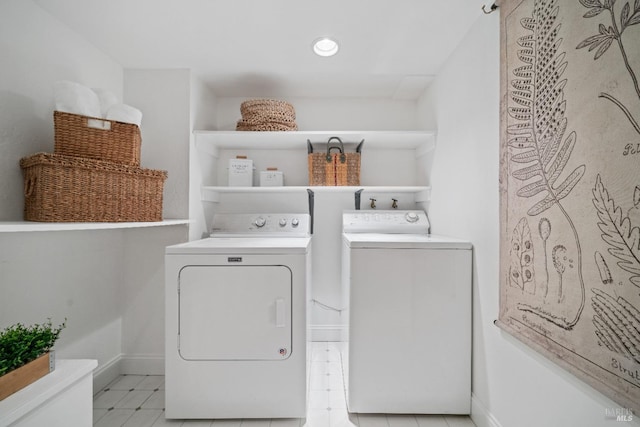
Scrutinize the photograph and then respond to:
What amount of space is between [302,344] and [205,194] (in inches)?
54.6

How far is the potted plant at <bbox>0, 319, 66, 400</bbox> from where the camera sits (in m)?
0.97

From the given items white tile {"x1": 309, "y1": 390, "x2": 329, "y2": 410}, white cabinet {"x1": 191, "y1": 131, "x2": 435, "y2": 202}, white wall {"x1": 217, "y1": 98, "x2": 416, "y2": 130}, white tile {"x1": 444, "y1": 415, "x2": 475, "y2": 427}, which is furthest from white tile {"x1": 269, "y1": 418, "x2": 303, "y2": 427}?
white wall {"x1": 217, "y1": 98, "x2": 416, "y2": 130}

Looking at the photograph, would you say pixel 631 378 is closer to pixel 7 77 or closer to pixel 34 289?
pixel 34 289

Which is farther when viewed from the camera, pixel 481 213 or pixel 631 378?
pixel 481 213

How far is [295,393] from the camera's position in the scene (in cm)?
162

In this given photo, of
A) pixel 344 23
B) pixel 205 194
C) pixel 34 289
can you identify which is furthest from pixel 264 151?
pixel 34 289

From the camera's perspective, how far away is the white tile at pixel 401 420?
162 centimetres

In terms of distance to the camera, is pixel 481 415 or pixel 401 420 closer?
pixel 481 415

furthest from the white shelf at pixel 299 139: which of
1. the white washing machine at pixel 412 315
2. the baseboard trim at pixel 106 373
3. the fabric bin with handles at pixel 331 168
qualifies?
the baseboard trim at pixel 106 373

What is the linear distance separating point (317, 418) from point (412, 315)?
794 millimetres

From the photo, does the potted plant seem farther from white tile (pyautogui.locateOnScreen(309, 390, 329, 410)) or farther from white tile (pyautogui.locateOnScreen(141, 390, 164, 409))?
white tile (pyautogui.locateOnScreen(309, 390, 329, 410))

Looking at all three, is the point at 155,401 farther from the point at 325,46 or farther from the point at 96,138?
the point at 325,46

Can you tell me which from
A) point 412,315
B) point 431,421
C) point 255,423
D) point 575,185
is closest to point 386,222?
point 412,315

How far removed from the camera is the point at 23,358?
1.03 m
